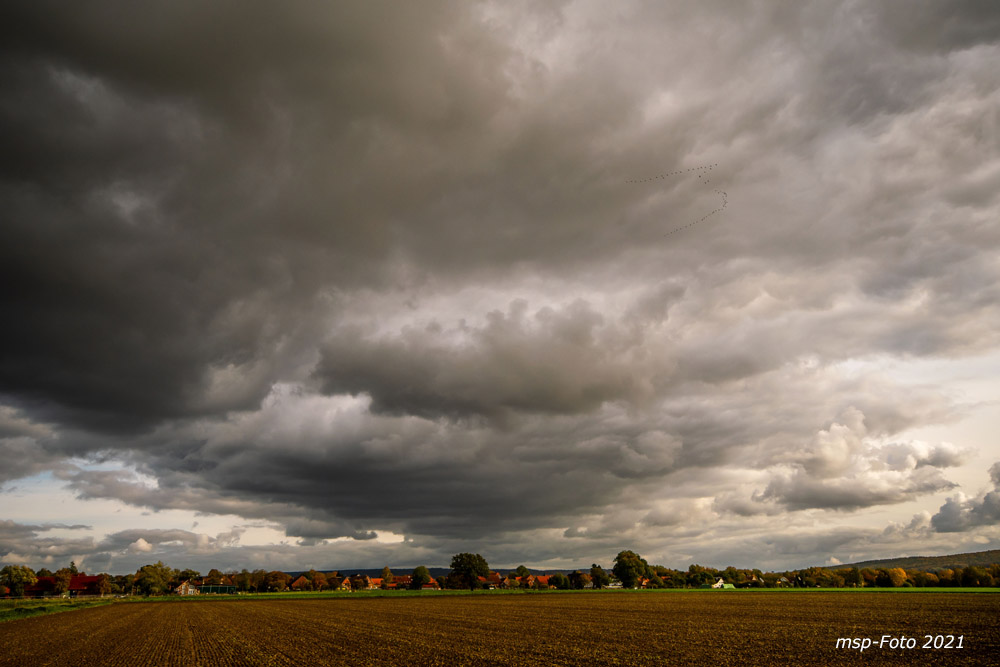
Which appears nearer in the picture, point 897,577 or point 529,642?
point 529,642

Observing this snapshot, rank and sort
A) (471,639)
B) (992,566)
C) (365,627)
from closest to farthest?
(471,639)
(365,627)
(992,566)

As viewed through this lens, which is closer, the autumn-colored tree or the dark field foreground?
the dark field foreground

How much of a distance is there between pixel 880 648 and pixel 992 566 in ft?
579

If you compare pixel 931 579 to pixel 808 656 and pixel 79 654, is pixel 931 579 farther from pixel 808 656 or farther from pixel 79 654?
pixel 79 654

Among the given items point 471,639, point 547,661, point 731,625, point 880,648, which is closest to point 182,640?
point 471,639

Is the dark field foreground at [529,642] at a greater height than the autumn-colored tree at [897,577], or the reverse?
the dark field foreground at [529,642]

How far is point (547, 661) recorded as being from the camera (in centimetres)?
3139

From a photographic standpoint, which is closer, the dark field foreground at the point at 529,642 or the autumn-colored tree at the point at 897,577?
the dark field foreground at the point at 529,642

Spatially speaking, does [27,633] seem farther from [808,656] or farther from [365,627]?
[808,656]

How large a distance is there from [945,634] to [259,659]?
155 ft

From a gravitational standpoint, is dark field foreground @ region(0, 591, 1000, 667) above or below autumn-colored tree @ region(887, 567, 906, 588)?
above

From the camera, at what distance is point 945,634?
4103 cm

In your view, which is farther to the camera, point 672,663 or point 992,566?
point 992,566

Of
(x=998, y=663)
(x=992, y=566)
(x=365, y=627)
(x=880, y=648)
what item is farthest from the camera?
(x=992, y=566)
